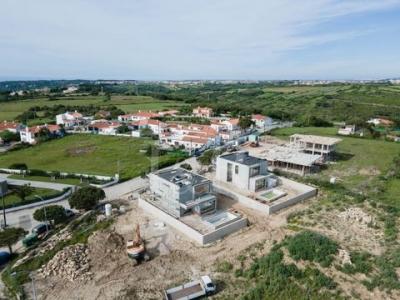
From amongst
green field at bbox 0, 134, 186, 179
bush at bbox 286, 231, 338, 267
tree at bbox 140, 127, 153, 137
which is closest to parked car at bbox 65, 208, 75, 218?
green field at bbox 0, 134, 186, 179

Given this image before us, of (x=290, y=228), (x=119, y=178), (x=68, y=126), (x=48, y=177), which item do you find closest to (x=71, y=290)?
(x=290, y=228)

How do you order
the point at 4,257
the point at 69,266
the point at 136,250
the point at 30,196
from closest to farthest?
the point at 69,266
the point at 136,250
the point at 4,257
the point at 30,196

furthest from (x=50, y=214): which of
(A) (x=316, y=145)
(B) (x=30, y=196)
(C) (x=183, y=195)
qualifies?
(A) (x=316, y=145)

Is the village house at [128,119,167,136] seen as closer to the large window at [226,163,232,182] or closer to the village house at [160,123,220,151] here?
the village house at [160,123,220,151]

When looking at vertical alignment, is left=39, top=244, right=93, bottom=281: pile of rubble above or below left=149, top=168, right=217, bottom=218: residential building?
below

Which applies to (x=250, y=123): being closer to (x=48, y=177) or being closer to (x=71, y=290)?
(x=48, y=177)

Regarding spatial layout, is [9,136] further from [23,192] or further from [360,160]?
[360,160]
